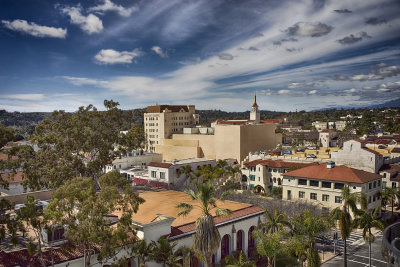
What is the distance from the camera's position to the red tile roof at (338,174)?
4362cm

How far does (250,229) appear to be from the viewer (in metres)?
30.3

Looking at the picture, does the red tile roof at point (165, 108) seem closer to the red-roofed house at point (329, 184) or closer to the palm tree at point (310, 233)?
the red-roofed house at point (329, 184)

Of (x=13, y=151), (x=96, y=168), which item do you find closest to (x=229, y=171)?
(x=96, y=168)

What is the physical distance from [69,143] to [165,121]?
6613cm

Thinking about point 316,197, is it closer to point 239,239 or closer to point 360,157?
point 360,157

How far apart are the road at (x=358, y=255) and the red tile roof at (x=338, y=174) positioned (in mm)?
7750

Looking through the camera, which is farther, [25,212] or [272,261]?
[272,261]

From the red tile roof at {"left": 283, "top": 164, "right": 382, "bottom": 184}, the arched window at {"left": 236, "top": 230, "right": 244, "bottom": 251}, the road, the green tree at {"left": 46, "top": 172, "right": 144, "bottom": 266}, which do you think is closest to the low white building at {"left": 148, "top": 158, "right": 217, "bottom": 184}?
the red tile roof at {"left": 283, "top": 164, "right": 382, "bottom": 184}

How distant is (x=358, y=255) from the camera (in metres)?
32.9

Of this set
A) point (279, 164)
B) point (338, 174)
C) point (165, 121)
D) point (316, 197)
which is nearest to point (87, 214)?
point (316, 197)

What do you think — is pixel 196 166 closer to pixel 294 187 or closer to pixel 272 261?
pixel 294 187

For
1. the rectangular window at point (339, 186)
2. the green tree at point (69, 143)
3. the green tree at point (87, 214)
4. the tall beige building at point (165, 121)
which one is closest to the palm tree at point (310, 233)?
the green tree at point (87, 214)

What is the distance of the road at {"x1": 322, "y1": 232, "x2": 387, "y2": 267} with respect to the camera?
101 ft

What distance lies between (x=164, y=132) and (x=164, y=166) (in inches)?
1666
